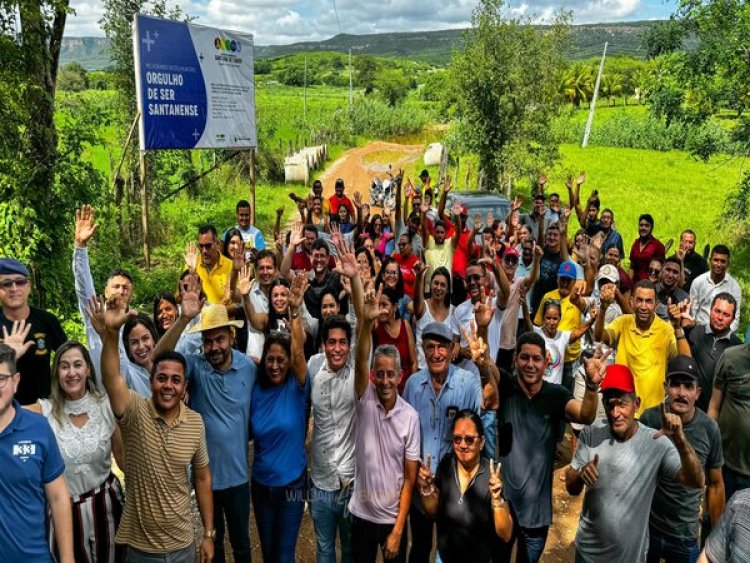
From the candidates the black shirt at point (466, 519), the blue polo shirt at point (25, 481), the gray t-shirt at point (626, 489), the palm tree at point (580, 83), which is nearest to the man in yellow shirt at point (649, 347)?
the gray t-shirt at point (626, 489)

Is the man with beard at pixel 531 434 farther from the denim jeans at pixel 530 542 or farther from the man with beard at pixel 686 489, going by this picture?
the man with beard at pixel 686 489

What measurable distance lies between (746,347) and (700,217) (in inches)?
608

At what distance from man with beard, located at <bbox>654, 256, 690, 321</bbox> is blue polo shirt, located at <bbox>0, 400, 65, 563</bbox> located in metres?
5.70

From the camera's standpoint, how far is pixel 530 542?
374 cm

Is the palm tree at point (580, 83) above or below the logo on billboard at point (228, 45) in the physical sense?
above

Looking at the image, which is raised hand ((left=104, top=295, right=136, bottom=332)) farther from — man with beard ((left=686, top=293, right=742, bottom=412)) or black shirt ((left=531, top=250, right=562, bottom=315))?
black shirt ((left=531, top=250, right=562, bottom=315))

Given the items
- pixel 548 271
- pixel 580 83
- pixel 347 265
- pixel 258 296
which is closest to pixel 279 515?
pixel 347 265

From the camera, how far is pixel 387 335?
189 inches

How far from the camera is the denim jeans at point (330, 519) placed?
3705mm

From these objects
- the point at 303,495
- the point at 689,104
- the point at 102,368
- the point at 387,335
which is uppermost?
the point at 689,104

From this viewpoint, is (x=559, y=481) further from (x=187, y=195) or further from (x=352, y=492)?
(x=187, y=195)

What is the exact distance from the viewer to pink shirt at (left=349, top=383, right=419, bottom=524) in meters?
3.44


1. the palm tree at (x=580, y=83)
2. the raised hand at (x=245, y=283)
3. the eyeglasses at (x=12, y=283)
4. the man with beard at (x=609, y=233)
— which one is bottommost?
the man with beard at (x=609, y=233)

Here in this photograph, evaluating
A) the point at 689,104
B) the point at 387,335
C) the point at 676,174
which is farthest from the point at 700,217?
the point at 387,335
